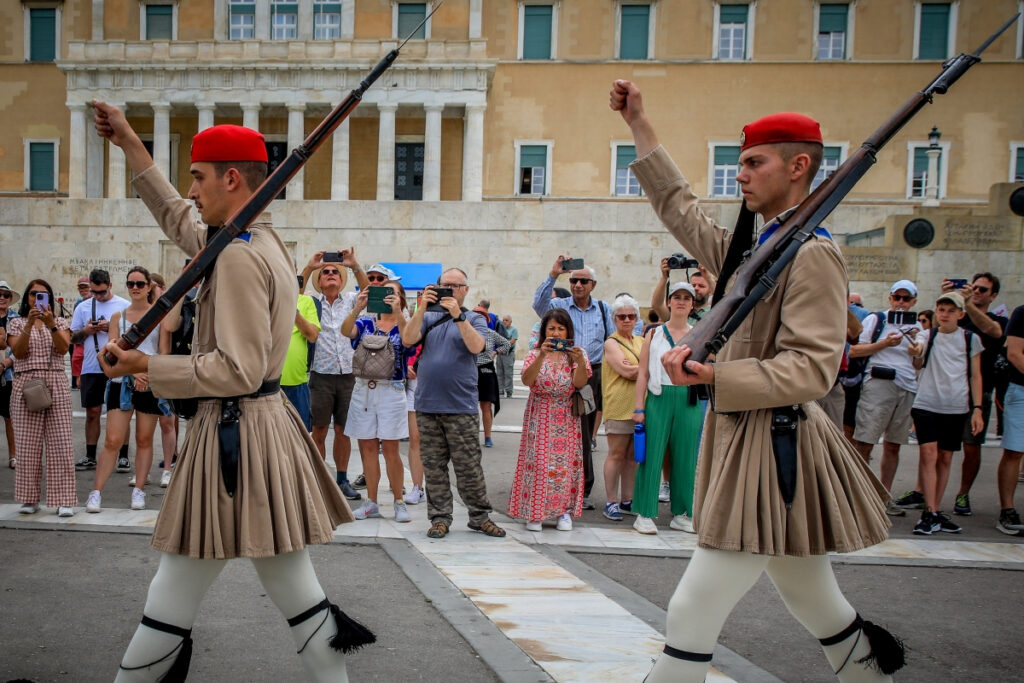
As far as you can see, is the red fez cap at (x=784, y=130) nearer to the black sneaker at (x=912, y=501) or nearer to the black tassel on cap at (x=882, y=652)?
the black tassel on cap at (x=882, y=652)

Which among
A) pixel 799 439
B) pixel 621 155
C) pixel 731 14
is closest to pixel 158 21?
pixel 621 155

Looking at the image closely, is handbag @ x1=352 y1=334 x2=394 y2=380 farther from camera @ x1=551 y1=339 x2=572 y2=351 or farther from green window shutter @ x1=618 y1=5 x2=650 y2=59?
green window shutter @ x1=618 y1=5 x2=650 y2=59

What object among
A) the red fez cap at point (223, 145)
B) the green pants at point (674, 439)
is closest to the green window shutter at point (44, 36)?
the green pants at point (674, 439)

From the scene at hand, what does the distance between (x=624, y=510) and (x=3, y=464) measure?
6617 millimetres

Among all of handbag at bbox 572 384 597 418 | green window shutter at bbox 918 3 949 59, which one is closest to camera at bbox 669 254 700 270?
handbag at bbox 572 384 597 418

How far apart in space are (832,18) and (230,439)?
42.4 m

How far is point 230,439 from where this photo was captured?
10.1 ft

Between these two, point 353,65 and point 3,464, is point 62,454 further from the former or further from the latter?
point 353,65

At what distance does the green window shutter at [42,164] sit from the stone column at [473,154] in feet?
62.7

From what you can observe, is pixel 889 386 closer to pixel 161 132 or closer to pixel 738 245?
pixel 738 245

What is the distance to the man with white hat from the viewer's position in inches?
339

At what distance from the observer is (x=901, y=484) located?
10289mm

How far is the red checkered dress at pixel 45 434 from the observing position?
7.39 meters

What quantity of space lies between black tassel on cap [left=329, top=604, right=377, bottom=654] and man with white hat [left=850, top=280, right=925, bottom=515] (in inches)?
258
